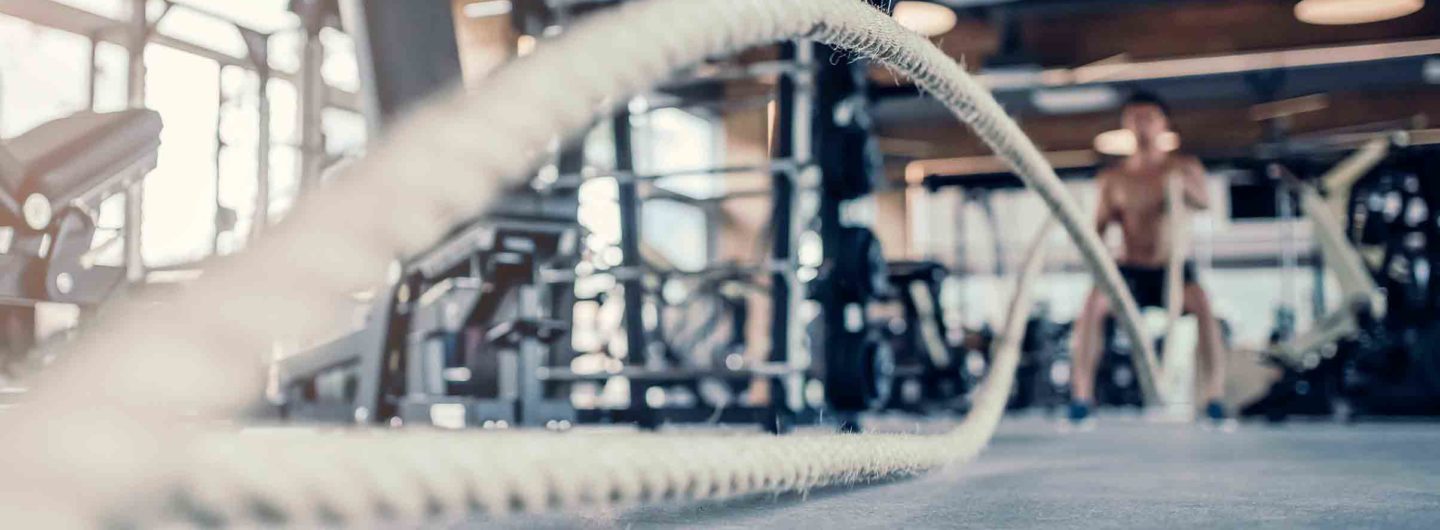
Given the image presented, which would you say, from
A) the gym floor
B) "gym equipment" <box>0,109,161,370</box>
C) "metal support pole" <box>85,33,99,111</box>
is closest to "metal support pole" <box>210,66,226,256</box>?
"metal support pole" <box>85,33,99,111</box>

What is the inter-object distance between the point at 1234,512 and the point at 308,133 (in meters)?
6.25

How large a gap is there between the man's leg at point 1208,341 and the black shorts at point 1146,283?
0.22 feet

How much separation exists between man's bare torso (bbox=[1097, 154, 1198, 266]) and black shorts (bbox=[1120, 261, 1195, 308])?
0.9 inches

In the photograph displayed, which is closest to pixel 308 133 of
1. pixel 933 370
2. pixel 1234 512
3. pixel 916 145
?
pixel 933 370

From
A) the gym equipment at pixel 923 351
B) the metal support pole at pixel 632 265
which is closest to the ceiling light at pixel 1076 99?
the gym equipment at pixel 923 351

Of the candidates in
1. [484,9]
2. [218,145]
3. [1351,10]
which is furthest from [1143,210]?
[218,145]

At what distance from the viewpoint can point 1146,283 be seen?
446cm

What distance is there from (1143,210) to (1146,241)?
11cm

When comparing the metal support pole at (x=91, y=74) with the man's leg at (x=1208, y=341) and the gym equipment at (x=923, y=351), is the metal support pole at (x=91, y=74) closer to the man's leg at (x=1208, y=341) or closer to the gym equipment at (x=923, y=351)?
the gym equipment at (x=923, y=351)

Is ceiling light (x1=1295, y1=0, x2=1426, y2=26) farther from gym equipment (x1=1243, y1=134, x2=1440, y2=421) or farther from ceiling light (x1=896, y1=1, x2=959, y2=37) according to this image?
ceiling light (x1=896, y1=1, x2=959, y2=37)

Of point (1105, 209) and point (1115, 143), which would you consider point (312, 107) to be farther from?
point (1115, 143)

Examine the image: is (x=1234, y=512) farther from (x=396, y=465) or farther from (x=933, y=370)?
(x=933, y=370)

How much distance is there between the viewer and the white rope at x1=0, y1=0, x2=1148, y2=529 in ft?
1.38

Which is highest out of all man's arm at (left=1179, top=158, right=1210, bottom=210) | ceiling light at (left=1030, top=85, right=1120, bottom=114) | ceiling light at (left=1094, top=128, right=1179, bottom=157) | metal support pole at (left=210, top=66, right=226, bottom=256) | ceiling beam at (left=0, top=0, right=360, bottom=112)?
ceiling beam at (left=0, top=0, right=360, bottom=112)
